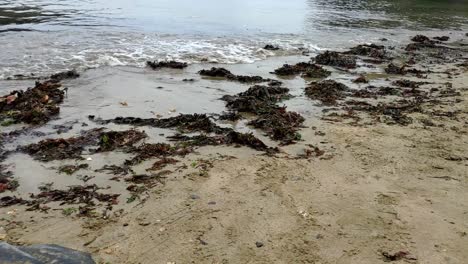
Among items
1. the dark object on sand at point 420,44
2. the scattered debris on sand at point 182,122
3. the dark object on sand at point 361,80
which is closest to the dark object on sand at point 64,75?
the scattered debris on sand at point 182,122

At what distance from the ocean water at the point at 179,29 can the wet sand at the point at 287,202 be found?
5949mm

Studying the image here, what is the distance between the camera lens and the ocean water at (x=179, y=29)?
14086 mm

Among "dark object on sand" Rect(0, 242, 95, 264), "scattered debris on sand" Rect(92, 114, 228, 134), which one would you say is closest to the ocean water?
"scattered debris on sand" Rect(92, 114, 228, 134)

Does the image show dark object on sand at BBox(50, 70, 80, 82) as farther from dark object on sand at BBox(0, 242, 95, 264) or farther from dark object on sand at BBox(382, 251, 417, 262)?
dark object on sand at BBox(382, 251, 417, 262)

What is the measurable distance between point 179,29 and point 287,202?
53.1ft

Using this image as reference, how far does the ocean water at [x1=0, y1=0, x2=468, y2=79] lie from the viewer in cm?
1409

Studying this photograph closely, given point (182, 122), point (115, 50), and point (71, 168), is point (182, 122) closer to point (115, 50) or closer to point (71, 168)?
point (71, 168)

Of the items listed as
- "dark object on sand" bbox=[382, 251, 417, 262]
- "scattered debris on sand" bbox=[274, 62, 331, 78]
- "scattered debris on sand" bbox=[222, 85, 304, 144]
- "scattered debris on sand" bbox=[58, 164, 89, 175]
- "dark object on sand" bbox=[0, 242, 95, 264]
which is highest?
"dark object on sand" bbox=[0, 242, 95, 264]

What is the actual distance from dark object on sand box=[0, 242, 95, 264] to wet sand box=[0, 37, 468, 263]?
581 millimetres

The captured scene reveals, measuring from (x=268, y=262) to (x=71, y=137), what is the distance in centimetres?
448

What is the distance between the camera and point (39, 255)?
355cm

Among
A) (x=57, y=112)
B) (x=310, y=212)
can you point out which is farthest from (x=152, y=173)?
(x=57, y=112)

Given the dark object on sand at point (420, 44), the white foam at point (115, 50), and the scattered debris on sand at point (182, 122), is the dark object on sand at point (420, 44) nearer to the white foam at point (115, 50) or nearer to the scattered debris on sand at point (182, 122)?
the white foam at point (115, 50)

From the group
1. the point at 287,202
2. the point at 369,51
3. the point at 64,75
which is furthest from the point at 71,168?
the point at 369,51
